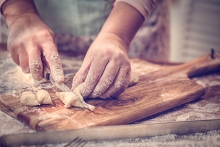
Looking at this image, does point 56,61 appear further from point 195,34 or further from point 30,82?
point 195,34

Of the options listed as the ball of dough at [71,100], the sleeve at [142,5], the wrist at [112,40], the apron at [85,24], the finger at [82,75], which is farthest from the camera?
the apron at [85,24]

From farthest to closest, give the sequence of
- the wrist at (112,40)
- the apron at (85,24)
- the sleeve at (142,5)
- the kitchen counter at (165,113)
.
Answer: the apron at (85,24) < the sleeve at (142,5) < the wrist at (112,40) < the kitchen counter at (165,113)

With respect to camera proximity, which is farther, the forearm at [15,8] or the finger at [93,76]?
the forearm at [15,8]

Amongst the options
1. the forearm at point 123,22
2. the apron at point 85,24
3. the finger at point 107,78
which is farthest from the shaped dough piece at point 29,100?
the apron at point 85,24

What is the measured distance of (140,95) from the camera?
1439 millimetres

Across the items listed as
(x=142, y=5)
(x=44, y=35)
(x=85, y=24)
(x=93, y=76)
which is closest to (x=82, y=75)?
(x=93, y=76)

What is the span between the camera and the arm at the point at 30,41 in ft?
4.72

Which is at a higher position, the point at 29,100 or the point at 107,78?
the point at 107,78

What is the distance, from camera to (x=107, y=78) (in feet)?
4.31

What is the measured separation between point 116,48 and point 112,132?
1.39 ft

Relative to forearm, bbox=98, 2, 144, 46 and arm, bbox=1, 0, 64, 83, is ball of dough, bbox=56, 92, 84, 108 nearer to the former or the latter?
arm, bbox=1, 0, 64, 83

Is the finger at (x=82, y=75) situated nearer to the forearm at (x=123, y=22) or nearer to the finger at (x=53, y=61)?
the finger at (x=53, y=61)

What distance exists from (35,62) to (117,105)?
447 millimetres

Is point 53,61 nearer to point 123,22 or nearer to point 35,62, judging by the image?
point 35,62
